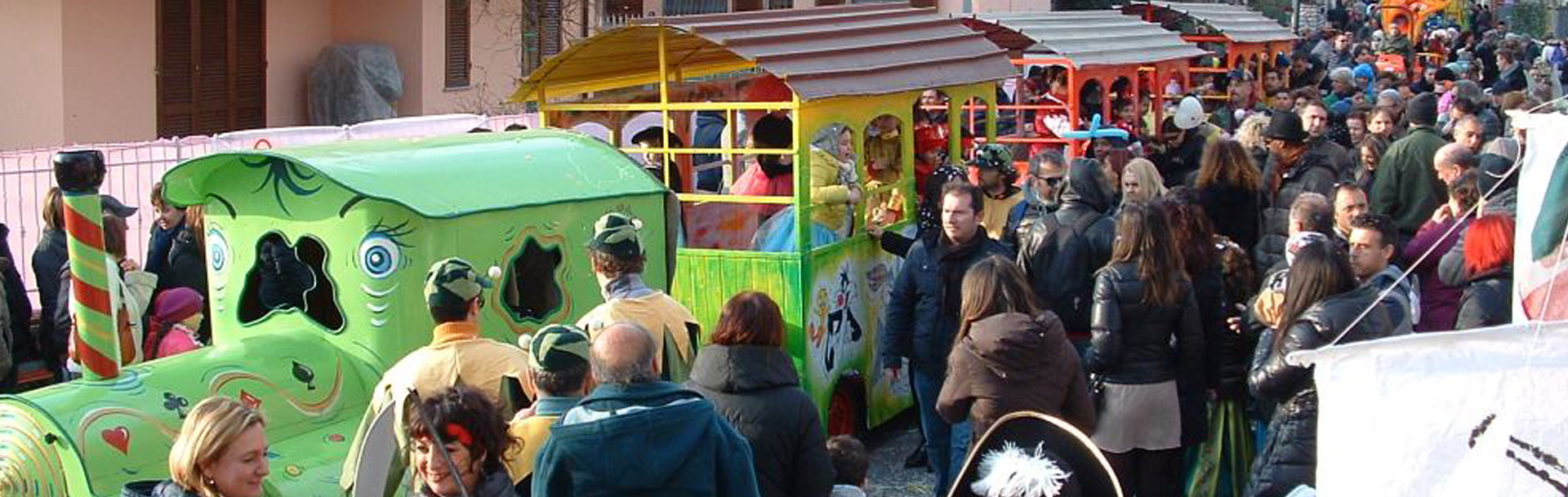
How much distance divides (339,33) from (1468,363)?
1661cm

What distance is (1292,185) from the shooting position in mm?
9930

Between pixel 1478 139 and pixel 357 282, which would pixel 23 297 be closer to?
pixel 357 282

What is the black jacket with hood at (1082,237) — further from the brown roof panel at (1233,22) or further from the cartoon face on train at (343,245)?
the brown roof panel at (1233,22)

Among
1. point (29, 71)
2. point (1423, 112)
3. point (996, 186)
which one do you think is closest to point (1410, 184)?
point (1423, 112)

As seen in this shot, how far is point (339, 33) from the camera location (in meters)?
19.2

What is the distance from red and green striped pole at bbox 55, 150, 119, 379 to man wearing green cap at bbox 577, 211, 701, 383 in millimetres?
1521

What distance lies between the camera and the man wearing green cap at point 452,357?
566cm

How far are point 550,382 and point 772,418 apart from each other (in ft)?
2.73

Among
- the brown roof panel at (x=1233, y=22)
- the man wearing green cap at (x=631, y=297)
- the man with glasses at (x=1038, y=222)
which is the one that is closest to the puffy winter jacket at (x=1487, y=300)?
the man with glasses at (x=1038, y=222)

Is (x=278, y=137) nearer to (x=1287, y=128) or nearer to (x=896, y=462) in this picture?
(x=896, y=462)

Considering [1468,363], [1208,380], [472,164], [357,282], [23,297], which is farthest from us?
[23,297]

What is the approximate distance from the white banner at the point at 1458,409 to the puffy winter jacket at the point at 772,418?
7.12 ft

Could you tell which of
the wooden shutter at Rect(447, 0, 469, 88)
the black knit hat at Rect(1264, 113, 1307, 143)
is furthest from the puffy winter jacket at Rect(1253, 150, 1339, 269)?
the wooden shutter at Rect(447, 0, 469, 88)

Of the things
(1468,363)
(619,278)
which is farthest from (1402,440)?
(619,278)
